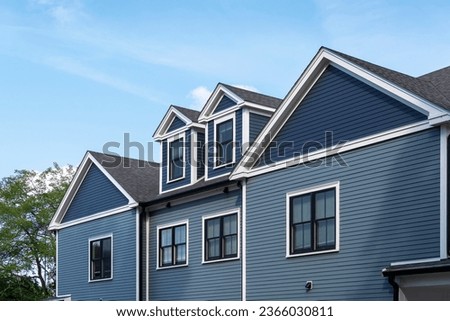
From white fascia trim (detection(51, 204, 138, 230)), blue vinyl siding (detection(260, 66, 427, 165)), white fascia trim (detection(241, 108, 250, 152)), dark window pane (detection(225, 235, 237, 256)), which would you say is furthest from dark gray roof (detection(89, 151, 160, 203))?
blue vinyl siding (detection(260, 66, 427, 165))

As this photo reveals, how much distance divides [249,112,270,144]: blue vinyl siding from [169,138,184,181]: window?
406cm

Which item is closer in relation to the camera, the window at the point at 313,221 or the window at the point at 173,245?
the window at the point at 313,221

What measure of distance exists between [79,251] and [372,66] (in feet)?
55.8

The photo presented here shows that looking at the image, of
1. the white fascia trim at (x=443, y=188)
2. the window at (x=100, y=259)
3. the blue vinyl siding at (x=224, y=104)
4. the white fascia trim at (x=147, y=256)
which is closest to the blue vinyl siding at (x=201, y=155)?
the blue vinyl siding at (x=224, y=104)

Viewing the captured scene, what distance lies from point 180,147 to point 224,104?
3103 mm

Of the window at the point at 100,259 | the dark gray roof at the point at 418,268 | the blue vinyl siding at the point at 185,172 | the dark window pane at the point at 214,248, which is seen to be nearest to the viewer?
the dark gray roof at the point at 418,268

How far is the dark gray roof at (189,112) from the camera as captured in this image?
27125mm

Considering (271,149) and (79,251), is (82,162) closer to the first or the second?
(79,251)

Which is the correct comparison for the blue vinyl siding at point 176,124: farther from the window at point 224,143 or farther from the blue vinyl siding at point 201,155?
the window at point 224,143

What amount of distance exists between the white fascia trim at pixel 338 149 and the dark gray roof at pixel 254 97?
2.79m

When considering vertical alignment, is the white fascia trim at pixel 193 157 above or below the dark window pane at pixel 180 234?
above

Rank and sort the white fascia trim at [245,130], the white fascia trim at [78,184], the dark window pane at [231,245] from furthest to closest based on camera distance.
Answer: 1. the white fascia trim at [78,184]
2. the white fascia trim at [245,130]
3. the dark window pane at [231,245]

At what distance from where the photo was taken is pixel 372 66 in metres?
20.0
